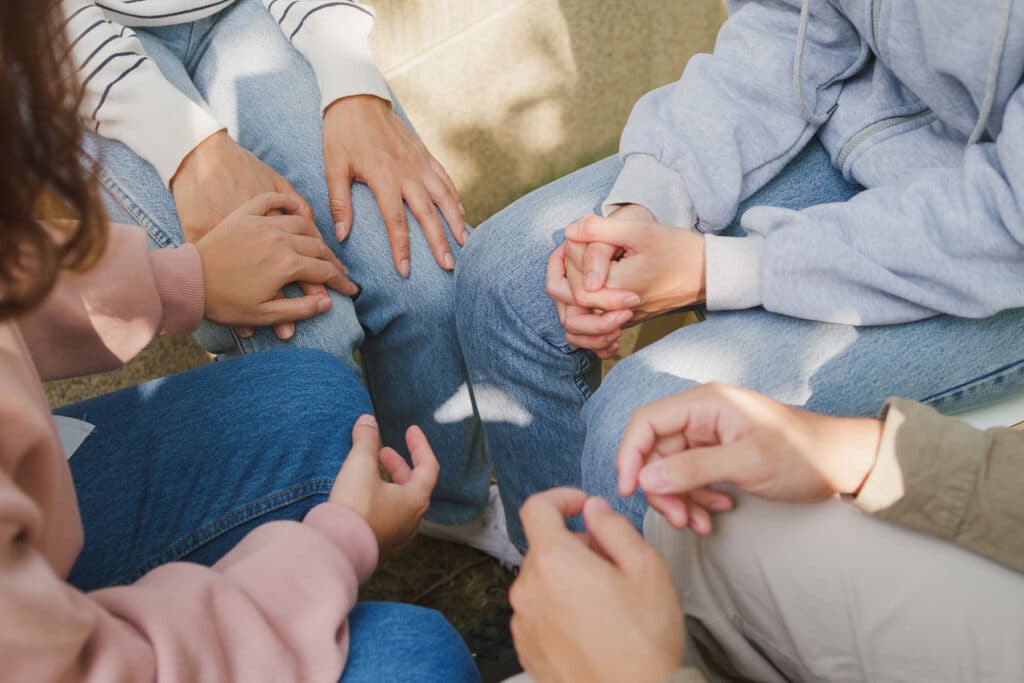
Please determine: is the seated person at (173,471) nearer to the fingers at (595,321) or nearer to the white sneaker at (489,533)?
the fingers at (595,321)

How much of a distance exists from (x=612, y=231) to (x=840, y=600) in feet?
1.58

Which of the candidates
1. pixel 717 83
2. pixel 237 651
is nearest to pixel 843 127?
pixel 717 83

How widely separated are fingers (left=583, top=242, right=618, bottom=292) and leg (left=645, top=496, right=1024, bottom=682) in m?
0.32

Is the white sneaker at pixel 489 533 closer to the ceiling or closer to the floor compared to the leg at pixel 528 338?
closer to the floor

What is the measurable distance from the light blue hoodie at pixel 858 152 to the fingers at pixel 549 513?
13.5 inches

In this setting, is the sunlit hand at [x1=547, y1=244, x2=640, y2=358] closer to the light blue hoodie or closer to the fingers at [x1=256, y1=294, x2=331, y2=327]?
the light blue hoodie

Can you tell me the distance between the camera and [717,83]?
44.0 inches

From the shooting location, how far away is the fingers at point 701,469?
706mm

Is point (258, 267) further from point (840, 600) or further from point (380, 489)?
point (840, 600)

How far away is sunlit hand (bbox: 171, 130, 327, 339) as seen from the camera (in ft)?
3.67

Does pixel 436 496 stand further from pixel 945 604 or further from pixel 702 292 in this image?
pixel 945 604

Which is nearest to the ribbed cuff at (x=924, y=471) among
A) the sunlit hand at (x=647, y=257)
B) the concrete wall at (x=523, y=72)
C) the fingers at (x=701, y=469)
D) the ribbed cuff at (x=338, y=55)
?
the fingers at (x=701, y=469)

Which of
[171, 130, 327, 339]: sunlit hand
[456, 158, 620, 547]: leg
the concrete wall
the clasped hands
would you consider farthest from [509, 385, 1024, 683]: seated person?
the concrete wall

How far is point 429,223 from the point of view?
1.22m
